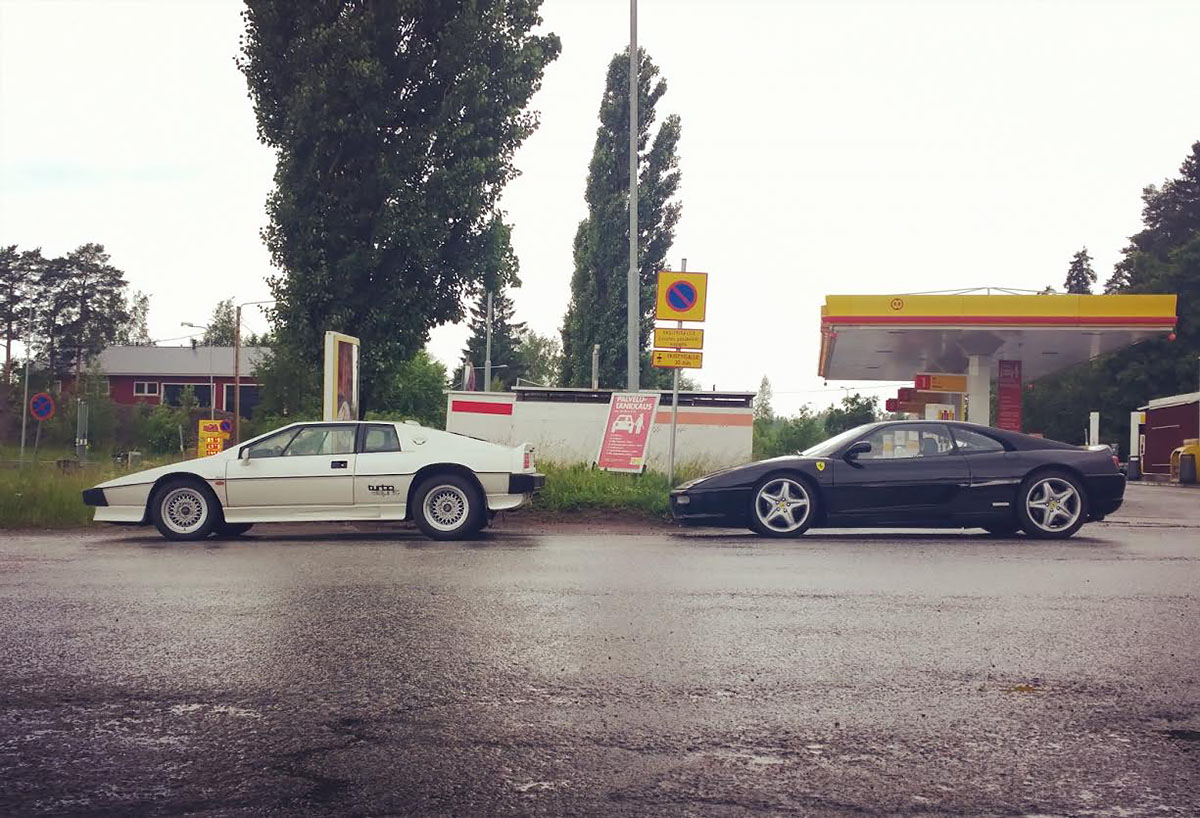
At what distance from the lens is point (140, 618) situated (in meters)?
6.57

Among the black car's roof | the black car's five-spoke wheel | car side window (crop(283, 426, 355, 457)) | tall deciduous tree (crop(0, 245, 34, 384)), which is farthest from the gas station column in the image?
tall deciduous tree (crop(0, 245, 34, 384))

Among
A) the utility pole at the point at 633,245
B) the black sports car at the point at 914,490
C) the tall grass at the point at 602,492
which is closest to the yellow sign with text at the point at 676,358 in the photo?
the tall grass at the point at 602,492

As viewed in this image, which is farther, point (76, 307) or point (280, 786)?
point (76, 307)

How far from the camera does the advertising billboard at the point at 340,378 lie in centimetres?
1667

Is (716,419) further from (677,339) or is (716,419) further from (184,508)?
(184,508)

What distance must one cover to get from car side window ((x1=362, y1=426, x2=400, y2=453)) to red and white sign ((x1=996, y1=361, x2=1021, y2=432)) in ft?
73.4

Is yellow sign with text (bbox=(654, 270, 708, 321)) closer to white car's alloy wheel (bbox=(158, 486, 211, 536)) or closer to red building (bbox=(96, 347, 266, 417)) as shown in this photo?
white car's alloy wheel (bbox=(158, 486, 211, 536))

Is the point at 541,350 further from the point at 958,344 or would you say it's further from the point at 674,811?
the point at 674,811

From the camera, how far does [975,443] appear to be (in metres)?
12.4

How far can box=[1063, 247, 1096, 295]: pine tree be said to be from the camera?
8931cm

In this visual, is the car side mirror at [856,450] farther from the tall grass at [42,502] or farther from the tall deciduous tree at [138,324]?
the tall deciduous tree at [138,324]

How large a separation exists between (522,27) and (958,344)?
48.2 feet

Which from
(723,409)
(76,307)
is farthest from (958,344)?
(76,307)

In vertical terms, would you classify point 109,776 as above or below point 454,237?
below
